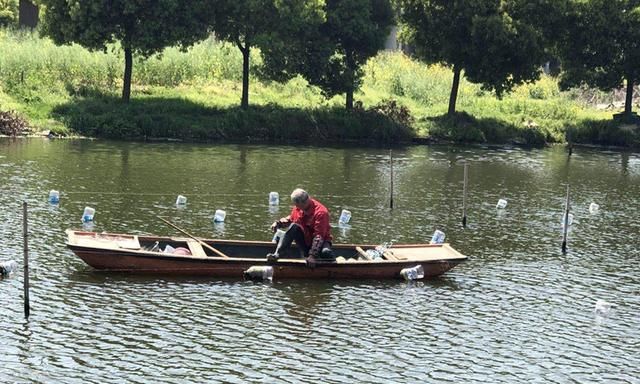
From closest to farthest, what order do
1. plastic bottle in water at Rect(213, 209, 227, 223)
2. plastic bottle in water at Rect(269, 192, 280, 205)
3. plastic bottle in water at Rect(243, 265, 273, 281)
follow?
plastic bottle in water at Rect(243, 265, 273, 281)
plastic bottle in water at Rect(213, 209, 227, 223)
plastic bottle in water at Rect(269, 192, 280, 205)

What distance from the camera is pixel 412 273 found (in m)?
27.9

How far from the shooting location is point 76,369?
1998cm

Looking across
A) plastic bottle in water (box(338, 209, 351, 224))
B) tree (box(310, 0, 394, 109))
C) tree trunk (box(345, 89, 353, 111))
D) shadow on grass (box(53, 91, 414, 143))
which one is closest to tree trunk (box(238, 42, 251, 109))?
shadow on grass (box(53, 91, 414, 143))

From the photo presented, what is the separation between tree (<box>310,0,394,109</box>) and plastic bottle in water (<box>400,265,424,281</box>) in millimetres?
37093

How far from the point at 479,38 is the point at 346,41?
8.64 m

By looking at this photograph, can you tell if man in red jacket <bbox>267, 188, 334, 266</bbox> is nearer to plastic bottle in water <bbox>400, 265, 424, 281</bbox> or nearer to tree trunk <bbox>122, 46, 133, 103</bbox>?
plastic bottle in water <bbox>400, 265, 424, 281</bbox>

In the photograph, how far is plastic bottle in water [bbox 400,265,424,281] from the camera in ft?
91.5

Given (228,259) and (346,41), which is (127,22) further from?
(228,259)

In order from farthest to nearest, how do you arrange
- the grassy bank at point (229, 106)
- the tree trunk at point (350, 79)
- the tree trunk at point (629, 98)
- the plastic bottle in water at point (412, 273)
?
the tree trunk at point (629, 98) < the tree trunk at point (350, 79) < the grassy bank at point (229, 106) < the plastic bottle in water at point (412, 273)

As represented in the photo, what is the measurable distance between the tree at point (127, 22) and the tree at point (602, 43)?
1003 inches

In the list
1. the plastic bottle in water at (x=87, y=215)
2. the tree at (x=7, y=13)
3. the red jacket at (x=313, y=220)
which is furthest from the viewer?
the tree at (x=7, y=13)

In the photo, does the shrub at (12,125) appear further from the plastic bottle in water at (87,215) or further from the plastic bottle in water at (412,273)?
the plastic bottle in water at (412,273)

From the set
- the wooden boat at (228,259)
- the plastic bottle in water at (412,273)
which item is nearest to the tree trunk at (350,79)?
the wooden boat at (228,259)

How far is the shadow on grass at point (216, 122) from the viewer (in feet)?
200
